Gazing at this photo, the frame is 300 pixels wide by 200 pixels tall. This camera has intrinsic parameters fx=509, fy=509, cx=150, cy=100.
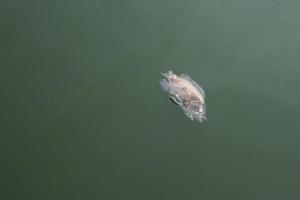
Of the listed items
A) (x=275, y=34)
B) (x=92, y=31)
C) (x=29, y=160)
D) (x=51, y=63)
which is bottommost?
(x=29, y=160)

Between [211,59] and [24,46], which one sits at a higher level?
[211,59]

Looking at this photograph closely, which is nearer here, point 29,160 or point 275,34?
point 29,160

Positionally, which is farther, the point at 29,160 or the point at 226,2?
the point at 226,2

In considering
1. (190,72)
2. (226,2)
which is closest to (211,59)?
(190,72)

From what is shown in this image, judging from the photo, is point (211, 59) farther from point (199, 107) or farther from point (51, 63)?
point (51, 63)

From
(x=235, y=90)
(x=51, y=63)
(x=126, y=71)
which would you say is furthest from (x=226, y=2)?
(x=51, y=63)

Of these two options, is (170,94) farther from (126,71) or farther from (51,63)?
(51,63)
